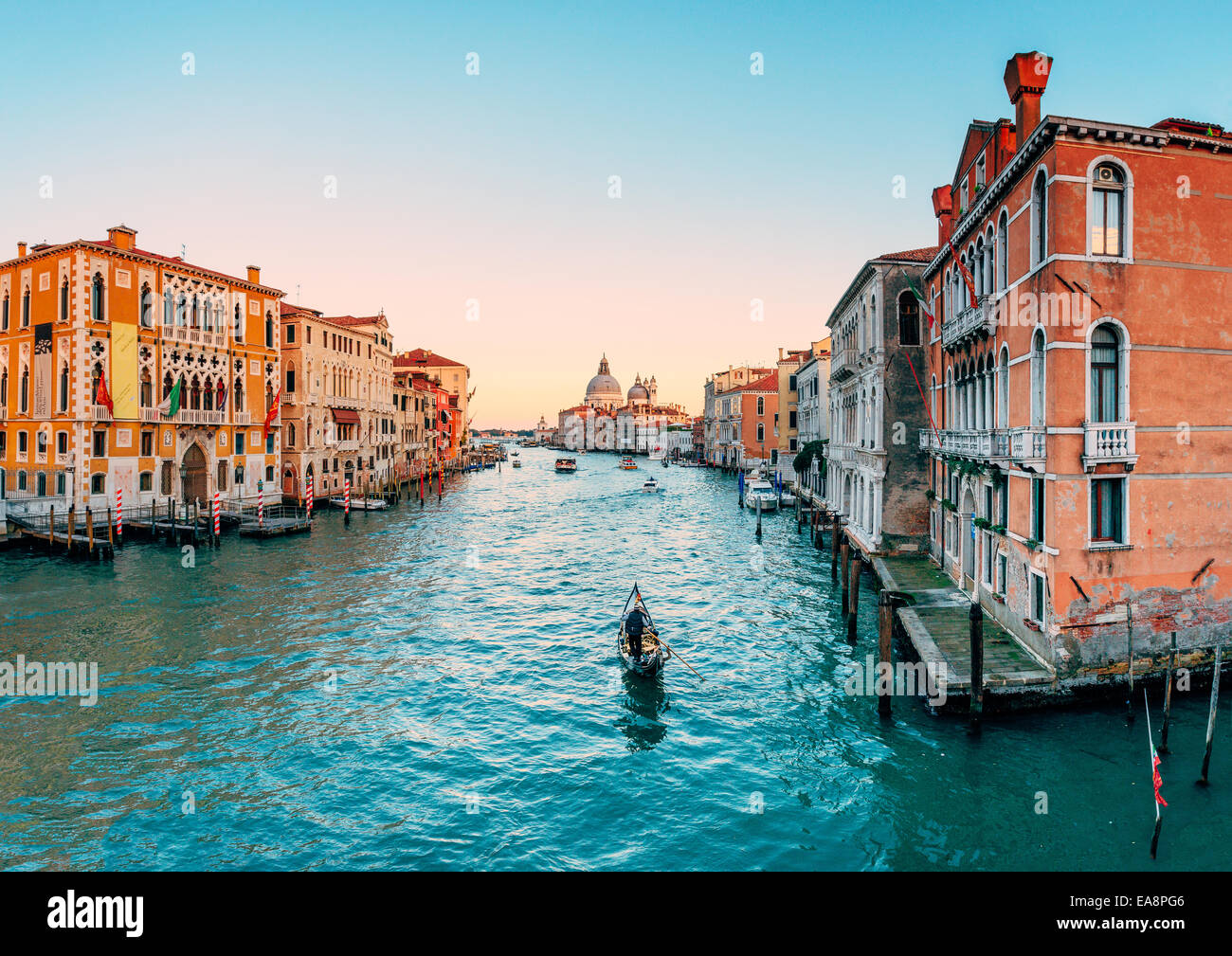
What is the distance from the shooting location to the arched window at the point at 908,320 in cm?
2397

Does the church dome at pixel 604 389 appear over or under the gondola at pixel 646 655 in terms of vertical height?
over

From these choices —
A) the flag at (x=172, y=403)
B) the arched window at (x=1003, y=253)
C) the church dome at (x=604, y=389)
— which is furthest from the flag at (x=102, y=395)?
the church dome at (x=604, y=389)

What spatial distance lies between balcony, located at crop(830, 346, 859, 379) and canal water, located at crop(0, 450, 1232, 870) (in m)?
11.3

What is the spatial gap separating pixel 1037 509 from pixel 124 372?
112 feet

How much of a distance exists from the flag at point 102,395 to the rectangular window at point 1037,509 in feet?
109

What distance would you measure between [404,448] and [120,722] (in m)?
51.8

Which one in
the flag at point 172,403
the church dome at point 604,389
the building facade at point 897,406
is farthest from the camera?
the church dome at point 604,389

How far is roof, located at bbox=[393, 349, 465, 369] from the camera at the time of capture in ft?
280

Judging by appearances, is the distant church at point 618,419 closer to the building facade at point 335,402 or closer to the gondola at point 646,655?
the building facade at point 335,402

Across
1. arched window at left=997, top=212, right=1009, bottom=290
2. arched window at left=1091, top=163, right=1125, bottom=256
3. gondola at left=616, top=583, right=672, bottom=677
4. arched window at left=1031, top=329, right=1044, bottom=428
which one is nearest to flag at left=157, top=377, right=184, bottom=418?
gondola at left=616, top=583, right=672, bottom=677

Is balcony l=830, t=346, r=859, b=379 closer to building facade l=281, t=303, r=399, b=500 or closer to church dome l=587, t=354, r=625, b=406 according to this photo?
Result: building facade l=281, t=303, r=399, b=500

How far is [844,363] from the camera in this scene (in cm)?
3053

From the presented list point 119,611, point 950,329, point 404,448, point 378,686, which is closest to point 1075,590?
point 950,329

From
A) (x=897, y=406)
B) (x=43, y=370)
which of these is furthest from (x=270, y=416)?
(x=897, y=406)
